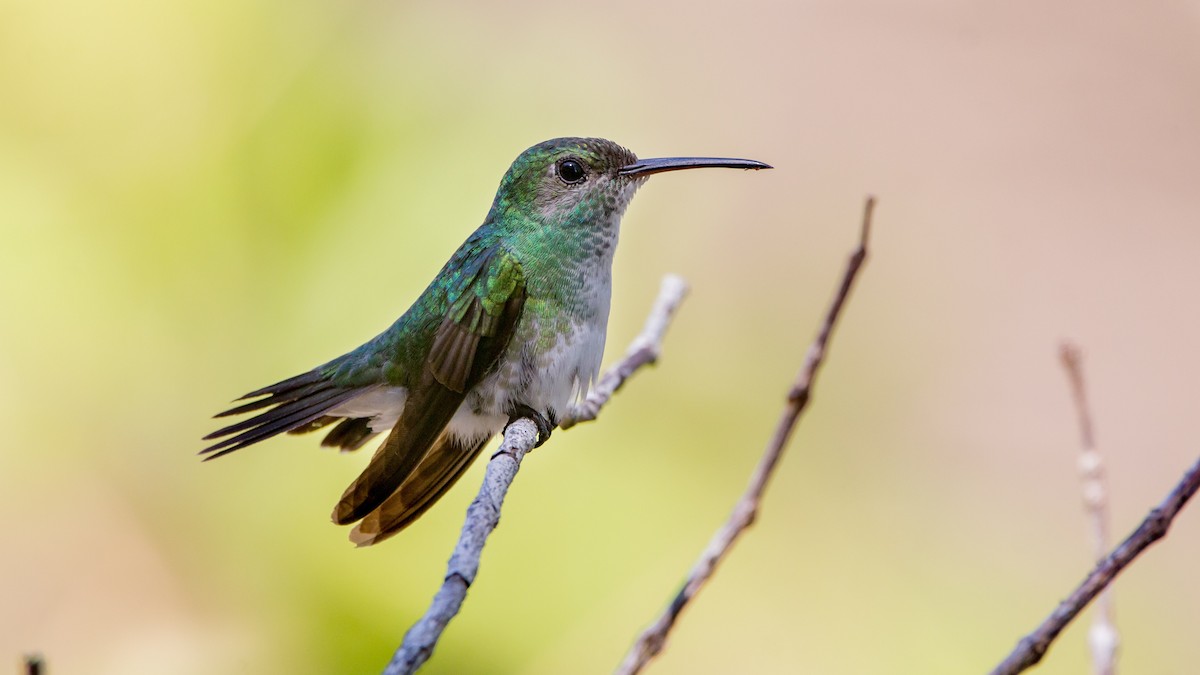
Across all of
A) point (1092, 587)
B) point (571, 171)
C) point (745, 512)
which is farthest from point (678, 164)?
point (1092, 587)

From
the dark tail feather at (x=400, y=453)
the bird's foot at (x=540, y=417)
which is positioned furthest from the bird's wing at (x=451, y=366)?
the bird's foot at (x=540, y=417)

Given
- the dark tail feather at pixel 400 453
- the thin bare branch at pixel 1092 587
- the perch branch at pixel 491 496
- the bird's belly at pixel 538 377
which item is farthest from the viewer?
the bird's belly at pixel 538 377

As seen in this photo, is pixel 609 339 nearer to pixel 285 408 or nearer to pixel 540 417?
pixel 540 417

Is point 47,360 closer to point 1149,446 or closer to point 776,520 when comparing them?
point 776,520

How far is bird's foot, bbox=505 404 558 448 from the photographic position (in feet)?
8.72

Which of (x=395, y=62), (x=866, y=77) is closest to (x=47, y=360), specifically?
(x=395, y=62)

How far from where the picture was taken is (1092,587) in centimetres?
127

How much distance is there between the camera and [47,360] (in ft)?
10.5

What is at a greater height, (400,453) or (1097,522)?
(400,453)

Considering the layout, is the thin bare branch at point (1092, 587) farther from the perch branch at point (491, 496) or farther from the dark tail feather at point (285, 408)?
the dark tail feather at point (285, 408)

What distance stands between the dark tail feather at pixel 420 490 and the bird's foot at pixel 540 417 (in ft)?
0.50

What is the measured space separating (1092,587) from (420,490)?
5.62ft

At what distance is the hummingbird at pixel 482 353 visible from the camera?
2.54 m

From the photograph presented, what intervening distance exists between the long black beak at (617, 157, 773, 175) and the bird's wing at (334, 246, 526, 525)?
17.4 inches
